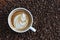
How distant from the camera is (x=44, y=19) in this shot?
33.0 inches

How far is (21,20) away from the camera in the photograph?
2.58 feet

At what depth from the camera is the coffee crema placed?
31.2 inches

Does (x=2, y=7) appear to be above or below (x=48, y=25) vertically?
above

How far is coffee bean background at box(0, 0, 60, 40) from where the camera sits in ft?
2.66

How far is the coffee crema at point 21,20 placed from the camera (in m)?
0.79

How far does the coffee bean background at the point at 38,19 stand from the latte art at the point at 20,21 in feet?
0.12

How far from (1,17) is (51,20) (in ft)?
0.77

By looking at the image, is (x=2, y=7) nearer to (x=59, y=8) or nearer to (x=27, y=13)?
(x=27, y=13)

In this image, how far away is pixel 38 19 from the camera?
0.83 m

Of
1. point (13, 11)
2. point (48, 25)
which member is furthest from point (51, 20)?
point (13, 11)

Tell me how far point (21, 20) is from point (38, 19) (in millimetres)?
92

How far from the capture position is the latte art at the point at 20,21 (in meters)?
0.79

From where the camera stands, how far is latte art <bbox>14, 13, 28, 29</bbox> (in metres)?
0.79

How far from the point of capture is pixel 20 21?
787mm
